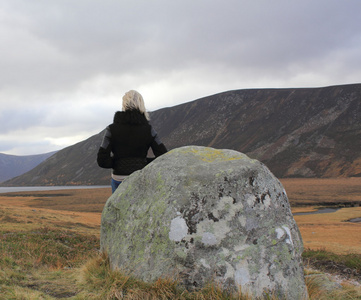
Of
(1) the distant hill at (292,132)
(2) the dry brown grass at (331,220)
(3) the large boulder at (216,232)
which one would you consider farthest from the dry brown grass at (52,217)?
(1) the distant hill at (292,132)

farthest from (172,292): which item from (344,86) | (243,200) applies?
(344,86)

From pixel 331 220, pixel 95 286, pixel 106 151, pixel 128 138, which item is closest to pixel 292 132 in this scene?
pixel 331 220

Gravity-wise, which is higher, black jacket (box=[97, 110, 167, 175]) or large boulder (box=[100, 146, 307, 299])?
black jacket (box=[97, 110, 167, 175])

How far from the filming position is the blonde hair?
5.75 metres

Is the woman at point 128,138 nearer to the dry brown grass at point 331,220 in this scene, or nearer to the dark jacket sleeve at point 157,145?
the dark jacket sleeve at point 157,145

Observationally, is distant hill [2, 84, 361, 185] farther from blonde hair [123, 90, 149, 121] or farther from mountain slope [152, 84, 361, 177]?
blonde hair [123, 90, 149, 121]

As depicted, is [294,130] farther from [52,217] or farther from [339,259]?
[339,259]

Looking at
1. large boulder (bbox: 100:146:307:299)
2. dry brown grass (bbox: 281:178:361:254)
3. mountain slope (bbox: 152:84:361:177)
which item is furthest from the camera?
mountain slope (bbox: 152:84:361:177)

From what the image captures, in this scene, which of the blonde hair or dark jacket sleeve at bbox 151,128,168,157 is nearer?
the blonde hair

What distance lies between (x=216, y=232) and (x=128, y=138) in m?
2.46

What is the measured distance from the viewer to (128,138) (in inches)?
230

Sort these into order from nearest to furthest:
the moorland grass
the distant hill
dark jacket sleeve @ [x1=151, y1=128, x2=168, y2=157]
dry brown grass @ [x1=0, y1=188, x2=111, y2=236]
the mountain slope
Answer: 1. the moorland grass
2. dark jacket sleeve @ [x1=151, y1=128, x2=168, y2=157]
3. dry brown grass @ [x1=0, y1=188, x2=111, y2=236]
4. the mountain slope
5. the distant hill

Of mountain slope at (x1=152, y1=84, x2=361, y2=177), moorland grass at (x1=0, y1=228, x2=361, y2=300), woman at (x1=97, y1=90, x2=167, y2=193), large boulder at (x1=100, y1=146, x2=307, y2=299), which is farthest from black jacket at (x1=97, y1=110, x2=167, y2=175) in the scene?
mountain slope at (x1=152, y1=84, x2=361, y2=177)

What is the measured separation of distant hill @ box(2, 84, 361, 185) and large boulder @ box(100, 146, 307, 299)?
118m
